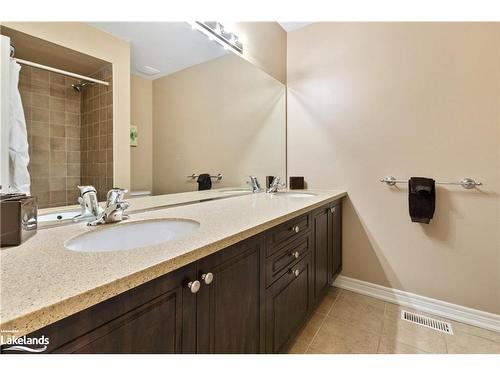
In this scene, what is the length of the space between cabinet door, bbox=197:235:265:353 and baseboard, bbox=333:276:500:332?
131 centimetres

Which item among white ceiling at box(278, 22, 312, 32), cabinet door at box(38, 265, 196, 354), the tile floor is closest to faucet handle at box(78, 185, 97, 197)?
cabinet door at box(38, 265, 196, 354)

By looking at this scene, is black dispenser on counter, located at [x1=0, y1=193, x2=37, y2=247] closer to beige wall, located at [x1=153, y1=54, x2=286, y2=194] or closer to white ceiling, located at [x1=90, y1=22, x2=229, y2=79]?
beige wall, located at [x1=153, y1=54, x2=286, y2=194]

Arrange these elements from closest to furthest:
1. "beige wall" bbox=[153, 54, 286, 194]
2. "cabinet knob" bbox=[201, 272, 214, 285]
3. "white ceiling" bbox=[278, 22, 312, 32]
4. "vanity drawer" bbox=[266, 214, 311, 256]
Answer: "cabinet knob" bbox=[201, 272, 214, 285] → "vanity drawer" bbox=[266, 214, 311, 256] → "beige wall" bbox=[153, 54, 286, 194] → "white ceiling" bbox=[278, 22, 312, 32]

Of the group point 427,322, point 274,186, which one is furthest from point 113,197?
point 427,322

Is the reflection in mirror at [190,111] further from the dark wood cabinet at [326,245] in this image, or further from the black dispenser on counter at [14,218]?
the dark wood cabinet at [326,245]

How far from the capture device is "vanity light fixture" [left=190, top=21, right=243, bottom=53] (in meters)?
1.46

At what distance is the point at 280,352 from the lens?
43.9 inches

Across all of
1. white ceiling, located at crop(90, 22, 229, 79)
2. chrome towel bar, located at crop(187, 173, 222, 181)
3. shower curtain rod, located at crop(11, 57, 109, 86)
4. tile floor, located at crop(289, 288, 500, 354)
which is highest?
white ceiling, located at crop(90, 22, 229, 79)

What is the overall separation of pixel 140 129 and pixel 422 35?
195 centimetres

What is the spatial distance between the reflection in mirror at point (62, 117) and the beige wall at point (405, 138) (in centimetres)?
163

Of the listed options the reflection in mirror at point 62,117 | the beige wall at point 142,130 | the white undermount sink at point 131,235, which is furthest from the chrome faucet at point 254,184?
the reflection in mirror at point 62,117
